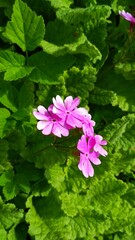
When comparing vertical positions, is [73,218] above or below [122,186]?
below

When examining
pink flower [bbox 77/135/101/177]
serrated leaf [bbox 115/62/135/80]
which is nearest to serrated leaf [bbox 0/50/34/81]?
pink flower [bbox 77/135/101/177]

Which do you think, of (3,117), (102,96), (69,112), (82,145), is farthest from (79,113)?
(102,96)

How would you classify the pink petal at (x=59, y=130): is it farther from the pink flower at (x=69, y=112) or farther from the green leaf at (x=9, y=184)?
the green leaf at (x=9, y=184)

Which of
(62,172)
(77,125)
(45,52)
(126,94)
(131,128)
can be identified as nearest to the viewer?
(77,125)

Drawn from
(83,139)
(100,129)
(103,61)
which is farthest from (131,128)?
(83,139)

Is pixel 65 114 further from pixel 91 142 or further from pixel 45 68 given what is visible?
pixel 45 68

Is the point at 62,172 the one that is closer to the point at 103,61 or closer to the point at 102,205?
the point at 102,205
